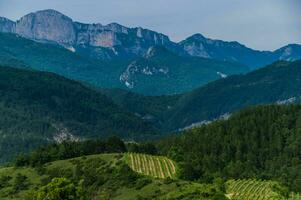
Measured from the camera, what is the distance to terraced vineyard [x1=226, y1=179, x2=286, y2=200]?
5866 inches

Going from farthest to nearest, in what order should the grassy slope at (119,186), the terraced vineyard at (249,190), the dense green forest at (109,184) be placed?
the terraced vineyard at (249,190), the grassy slope at (119,186), the dense green forest at (109,184)

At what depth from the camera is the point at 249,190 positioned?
169625 millimetres

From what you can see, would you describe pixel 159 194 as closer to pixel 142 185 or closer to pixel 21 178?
pixel 142 185

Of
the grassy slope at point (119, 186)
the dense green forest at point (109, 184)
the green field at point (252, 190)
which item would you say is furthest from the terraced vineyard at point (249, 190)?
the grassy slope at point (119, 186)

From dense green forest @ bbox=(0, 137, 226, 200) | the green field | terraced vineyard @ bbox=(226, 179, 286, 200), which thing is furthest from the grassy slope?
the green field

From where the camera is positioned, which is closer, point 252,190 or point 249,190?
point 252,190

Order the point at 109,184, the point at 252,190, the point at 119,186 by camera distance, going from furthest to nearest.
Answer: the point at 109,184 < the point at 252,190 < the point at 119,186

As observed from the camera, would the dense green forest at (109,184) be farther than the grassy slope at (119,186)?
No

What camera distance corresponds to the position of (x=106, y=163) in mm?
195875

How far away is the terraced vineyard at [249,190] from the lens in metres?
149

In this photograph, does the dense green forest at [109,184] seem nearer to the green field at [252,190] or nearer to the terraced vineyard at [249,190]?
the terraced vineyard at [249,190]

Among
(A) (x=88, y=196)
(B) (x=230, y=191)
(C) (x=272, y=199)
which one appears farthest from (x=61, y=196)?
(B) (x=230, y=191)

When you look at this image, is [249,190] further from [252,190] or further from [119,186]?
[119,186]

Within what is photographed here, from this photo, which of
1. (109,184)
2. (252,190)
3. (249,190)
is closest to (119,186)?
(109,184)
